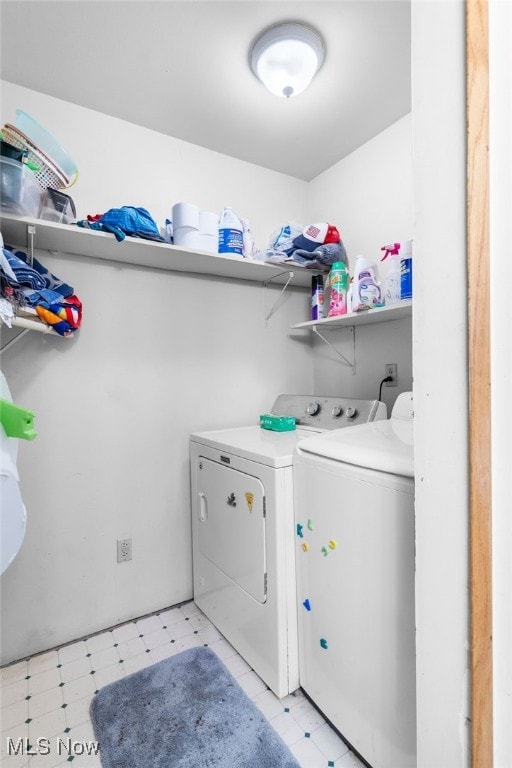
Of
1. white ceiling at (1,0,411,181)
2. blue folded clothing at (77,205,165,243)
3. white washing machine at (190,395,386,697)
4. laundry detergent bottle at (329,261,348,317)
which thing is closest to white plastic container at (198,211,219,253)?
blue folded clothing at (77,205,165,243)

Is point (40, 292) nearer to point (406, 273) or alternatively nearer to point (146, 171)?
point (146, 171)

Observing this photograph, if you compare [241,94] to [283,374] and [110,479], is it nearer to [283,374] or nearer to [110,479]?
[283,374]

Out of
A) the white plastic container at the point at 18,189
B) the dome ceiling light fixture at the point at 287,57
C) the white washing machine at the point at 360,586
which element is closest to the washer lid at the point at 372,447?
the white washing machine at the point at 360,586

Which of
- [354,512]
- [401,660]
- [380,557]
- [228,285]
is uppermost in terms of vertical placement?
[228,285]

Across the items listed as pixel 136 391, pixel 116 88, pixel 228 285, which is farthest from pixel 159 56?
pixel 136 391

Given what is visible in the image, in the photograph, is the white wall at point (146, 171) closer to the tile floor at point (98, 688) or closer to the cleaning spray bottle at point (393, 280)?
the cleaning spray bottle at point (393, 280)

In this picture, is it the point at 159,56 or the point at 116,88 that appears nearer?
the point at 159,56

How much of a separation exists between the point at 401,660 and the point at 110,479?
155 centimetres

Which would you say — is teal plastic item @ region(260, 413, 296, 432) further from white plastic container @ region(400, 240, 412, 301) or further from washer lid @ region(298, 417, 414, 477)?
white plastic container @ region(400, 240, 412, 301)

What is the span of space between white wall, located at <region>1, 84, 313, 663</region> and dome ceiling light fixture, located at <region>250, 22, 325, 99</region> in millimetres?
753

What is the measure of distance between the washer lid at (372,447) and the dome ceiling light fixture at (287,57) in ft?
5.09

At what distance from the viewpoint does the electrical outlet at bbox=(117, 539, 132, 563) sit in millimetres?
2021

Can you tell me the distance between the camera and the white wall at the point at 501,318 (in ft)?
Answer: 2.45

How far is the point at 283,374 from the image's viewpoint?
2596 mm
